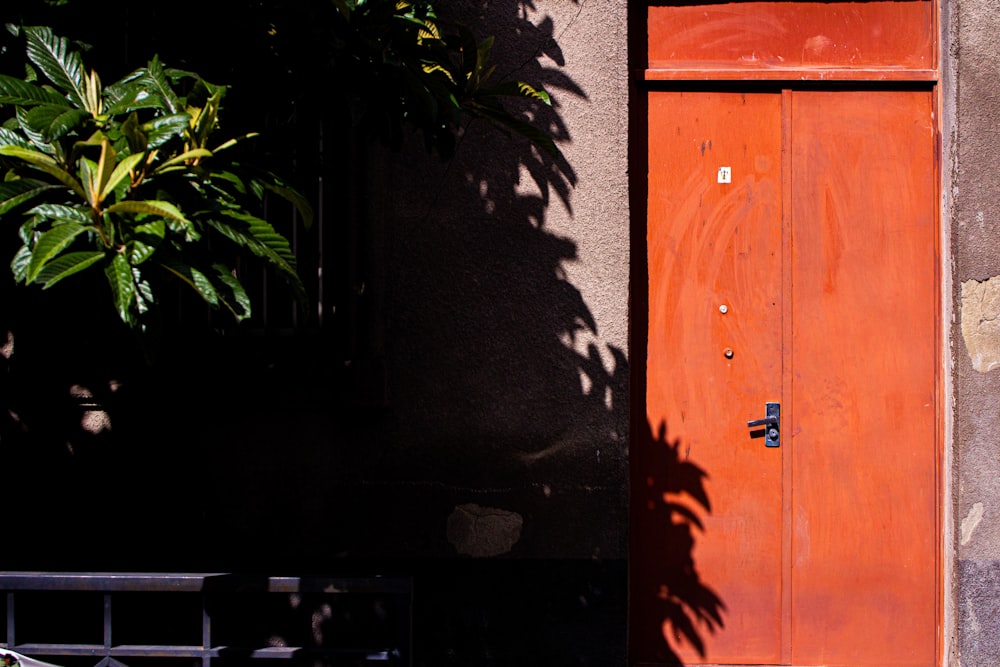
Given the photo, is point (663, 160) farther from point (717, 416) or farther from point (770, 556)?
point (770, 556)

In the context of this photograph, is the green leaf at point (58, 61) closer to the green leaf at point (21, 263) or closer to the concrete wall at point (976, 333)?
the green leaf at point (21, 263)

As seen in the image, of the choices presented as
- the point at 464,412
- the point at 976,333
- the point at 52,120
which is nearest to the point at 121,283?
the point at 52,120

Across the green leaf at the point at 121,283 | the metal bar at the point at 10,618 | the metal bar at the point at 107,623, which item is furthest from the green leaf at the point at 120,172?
the metal bar at the point at 10,618

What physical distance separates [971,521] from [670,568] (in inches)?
57.8

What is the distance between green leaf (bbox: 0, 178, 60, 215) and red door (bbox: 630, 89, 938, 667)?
122 inches

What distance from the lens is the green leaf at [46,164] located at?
211cm

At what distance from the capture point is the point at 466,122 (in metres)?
4.35

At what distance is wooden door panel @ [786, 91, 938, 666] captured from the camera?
448 cm

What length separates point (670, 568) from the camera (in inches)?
178

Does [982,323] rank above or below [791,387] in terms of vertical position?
above

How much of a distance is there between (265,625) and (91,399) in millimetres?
1437

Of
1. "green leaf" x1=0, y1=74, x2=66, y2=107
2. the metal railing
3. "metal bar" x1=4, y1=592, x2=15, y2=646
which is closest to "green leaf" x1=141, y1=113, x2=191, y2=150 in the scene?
"green leaf" x1=0, y1=74, x2=66, y2=107

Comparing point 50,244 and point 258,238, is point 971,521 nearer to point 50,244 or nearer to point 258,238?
point 258,238

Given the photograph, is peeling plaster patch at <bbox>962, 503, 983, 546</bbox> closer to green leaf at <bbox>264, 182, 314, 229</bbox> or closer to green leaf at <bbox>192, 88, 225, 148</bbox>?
green leaf at <bbox>264, 182, 314, 229</bbox>
